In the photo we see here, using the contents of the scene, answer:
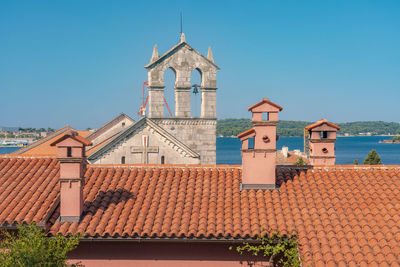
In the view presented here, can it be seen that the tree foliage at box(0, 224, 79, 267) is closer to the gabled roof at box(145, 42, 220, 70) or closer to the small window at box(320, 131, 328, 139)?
the small window at box(320, 131, 328, 139)

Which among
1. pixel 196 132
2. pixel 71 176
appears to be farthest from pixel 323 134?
pixel 196 132

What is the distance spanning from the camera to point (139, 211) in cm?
1226

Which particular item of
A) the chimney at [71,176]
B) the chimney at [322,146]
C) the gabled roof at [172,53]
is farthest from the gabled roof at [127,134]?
the chimney at [71,176]

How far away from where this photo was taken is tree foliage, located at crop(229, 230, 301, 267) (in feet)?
36.0

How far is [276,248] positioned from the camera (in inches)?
433

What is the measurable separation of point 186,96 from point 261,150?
8.27m

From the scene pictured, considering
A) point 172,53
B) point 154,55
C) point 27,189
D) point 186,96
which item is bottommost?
point 27,189

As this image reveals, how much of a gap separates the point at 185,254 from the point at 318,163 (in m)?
5.20

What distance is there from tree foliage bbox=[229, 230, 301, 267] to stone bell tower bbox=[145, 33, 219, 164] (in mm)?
10623

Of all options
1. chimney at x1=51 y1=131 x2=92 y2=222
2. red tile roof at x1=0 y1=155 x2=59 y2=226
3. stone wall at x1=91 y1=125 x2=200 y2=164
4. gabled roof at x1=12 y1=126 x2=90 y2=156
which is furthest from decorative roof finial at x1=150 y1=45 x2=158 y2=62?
gabled roof at x1=12 y1=126 x2=90 y2=156

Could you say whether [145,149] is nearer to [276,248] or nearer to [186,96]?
[186,96]

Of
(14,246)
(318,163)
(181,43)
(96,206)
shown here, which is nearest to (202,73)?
(181,43)

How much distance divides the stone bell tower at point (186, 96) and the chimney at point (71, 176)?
906 centimetres

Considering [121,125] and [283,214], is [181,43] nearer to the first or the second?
[121,125]
